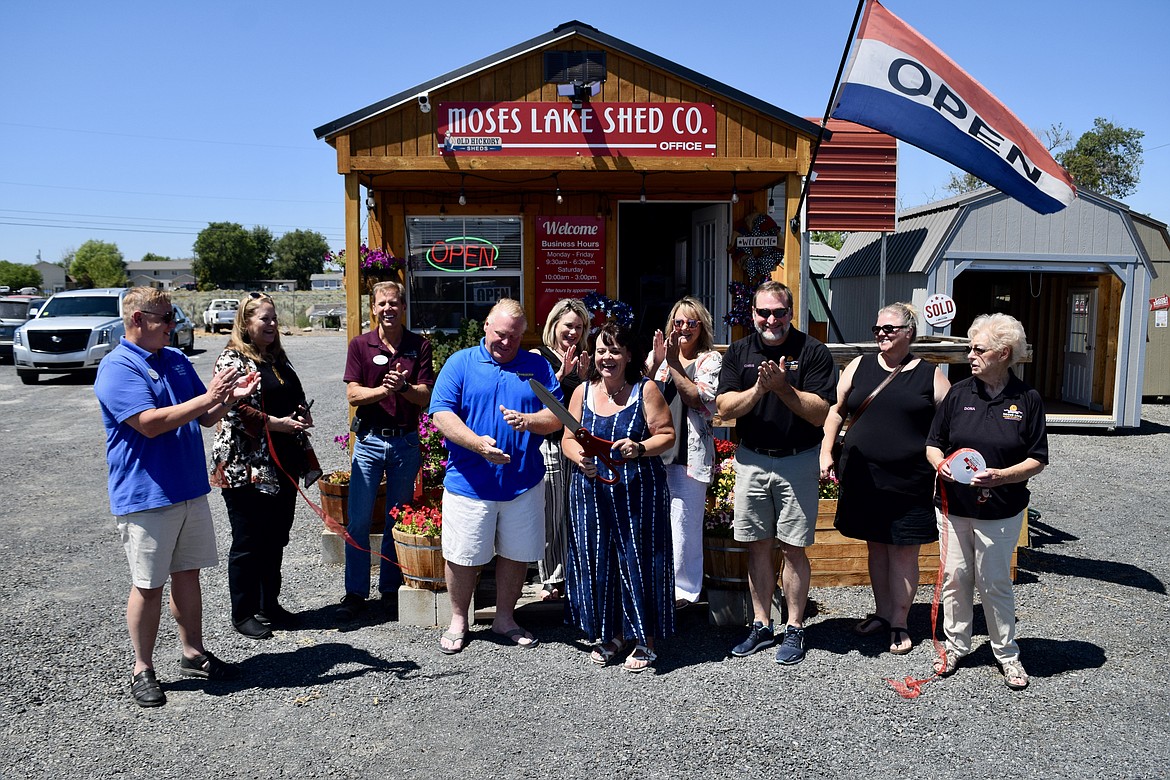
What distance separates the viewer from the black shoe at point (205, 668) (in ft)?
13.4

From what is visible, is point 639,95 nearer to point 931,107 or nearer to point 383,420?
point 931,107

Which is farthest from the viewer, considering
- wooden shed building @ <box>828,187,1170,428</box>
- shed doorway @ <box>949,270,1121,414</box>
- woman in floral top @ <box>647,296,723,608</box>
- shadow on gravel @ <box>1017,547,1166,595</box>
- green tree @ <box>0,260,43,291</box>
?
green tree @ <box>0,260,43,291</box>

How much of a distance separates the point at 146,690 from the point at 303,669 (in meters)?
0.68

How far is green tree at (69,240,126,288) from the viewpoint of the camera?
94375 mm

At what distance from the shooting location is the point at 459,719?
3.77 m

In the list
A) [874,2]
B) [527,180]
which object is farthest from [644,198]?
[874,2]

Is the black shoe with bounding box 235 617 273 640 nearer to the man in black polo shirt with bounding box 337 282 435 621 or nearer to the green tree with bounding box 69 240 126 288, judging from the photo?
the man in black polo shirt with bounding box 337 282 435 621

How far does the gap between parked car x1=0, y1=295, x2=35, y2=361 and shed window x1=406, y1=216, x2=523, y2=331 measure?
1735 cm

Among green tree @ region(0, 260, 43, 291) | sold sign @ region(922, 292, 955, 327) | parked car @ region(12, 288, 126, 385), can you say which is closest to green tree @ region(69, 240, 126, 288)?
green tree @ region(0, 260, 43, 291)

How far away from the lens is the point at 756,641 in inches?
176

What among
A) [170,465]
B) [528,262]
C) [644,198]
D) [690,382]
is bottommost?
[170,465]

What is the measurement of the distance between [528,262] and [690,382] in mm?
4358

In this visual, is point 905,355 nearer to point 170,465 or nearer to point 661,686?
point 661,686

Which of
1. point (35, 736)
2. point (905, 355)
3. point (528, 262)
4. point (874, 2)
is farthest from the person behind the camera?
point (528, 262)
